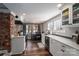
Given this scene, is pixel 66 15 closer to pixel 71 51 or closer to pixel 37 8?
pixel 37 8

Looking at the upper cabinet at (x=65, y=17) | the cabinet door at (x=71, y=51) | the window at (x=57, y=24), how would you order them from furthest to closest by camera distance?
1. the window at (x=57, y=24)
2. the upper cabinet at (x=65, y=17)
3. the cabinet door at (x=71, y=51)

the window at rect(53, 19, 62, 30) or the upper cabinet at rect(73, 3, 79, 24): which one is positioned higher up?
the upper cabinet at rect(73, 3, 79, 24)

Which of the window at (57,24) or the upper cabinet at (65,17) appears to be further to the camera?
the window at (57,24)

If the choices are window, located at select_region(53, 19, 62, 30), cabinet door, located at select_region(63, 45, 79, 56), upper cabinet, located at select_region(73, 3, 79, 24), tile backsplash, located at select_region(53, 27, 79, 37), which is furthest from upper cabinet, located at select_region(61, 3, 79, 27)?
cabinet door, located at select_region(63, 45, 79, 56)

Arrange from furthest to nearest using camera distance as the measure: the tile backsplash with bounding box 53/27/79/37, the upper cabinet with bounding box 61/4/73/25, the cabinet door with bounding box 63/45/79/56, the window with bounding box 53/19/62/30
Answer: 1. the window with bounding box 53/19/62/30
2. the tile backsplash with bounding box 53/27/79/37
3. the upper cabinet with bounding box 61/4/73/25
4. the cabinet door with bounding box 63/45/79/56

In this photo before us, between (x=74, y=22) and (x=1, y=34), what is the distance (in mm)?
1633

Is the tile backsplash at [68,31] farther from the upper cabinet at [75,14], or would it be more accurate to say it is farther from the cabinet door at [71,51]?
the cabinet door at [71,51]

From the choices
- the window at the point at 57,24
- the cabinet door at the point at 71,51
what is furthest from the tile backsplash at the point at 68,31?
the cabinet door at the point at 71,51

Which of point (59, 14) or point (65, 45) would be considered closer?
point (65, 45)

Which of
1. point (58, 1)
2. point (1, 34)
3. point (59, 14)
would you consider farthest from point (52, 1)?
point (1, 34)

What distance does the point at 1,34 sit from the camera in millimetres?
2207

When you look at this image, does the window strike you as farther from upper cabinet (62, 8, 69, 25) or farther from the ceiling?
the ceiling

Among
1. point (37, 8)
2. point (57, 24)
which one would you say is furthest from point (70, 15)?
point (37, 8)

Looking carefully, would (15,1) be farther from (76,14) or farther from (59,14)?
(59,14)
